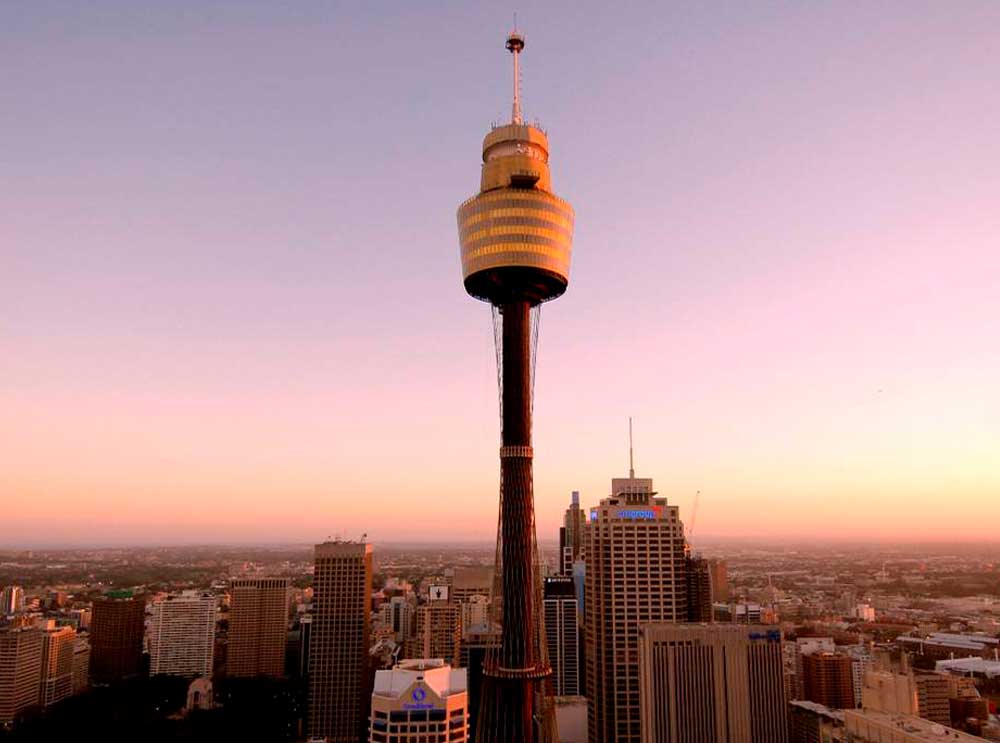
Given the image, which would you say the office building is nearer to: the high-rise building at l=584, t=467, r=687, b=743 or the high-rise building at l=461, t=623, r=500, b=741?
the high-rise building at l=584, t=467, r=687, b=743

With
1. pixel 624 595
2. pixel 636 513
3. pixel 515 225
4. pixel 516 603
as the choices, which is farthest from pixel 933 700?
pixel 515 225

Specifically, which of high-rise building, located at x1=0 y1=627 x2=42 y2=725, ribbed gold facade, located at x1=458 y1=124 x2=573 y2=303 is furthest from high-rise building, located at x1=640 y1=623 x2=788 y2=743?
high-rise building, located at x1=0 y1=627 x2=42 y2=725

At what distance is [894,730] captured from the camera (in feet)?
265

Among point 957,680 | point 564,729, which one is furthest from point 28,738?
point 957,680

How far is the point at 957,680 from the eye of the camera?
180 m

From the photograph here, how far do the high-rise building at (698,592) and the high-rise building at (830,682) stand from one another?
54613mm

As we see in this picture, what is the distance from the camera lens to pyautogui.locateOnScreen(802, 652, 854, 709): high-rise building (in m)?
191

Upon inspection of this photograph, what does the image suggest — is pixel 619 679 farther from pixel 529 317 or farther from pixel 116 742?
pixel 116 742

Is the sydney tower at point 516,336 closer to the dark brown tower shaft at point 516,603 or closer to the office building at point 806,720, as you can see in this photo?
the dark brown tower shaft at point 516,603

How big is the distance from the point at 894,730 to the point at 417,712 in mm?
51401

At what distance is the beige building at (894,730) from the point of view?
7875cm

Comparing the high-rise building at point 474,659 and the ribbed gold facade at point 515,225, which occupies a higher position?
the ribbed gold facade at point 515,225

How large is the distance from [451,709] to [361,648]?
110672 millimetres

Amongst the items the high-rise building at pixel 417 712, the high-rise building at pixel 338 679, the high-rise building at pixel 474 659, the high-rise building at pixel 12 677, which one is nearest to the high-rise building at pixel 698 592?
the high-rise building at pixel 474 659
